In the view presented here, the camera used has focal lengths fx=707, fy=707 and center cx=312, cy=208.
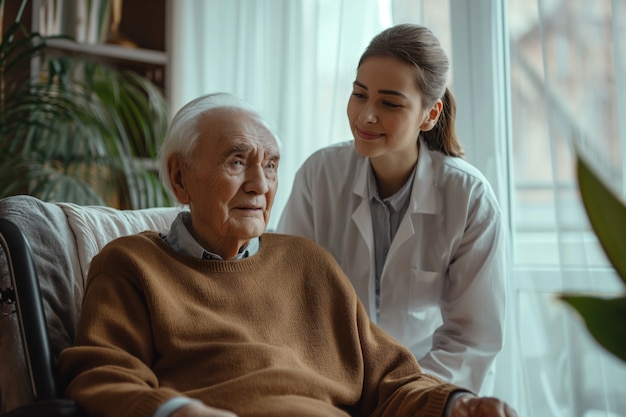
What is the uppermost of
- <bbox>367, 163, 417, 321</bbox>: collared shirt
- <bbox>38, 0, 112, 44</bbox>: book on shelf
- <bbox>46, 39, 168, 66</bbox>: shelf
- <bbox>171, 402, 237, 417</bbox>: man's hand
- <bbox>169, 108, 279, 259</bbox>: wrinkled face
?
<bbox>38, 0, 112, 44</bbox>: book on shelf

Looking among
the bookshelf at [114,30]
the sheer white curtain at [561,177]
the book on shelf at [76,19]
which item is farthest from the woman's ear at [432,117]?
the book on shelf at [76,19]

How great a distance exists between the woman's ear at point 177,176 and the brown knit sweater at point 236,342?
0.37 feet

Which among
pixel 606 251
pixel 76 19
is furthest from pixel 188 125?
pixel 76 19

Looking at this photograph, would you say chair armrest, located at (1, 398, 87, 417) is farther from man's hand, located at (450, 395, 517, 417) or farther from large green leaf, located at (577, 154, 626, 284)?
large green leaf, located at (577, 154, 626, 284)

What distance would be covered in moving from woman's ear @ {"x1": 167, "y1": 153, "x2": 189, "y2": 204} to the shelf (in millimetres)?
1566

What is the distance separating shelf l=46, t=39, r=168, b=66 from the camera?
289cm

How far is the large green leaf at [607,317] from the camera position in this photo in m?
0.54

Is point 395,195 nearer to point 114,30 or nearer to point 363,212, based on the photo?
point 363,212

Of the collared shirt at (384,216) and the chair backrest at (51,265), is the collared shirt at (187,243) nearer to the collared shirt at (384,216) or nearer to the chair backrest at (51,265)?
the chair backrest at (51,265)

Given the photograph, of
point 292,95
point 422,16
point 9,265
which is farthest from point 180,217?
point 292,95

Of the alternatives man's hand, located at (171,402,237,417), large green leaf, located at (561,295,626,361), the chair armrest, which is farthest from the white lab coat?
large green leaf, located at (561,295,626,361)

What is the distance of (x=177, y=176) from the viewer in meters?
1.54

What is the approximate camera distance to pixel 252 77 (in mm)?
3051

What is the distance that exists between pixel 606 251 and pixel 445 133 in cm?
147
